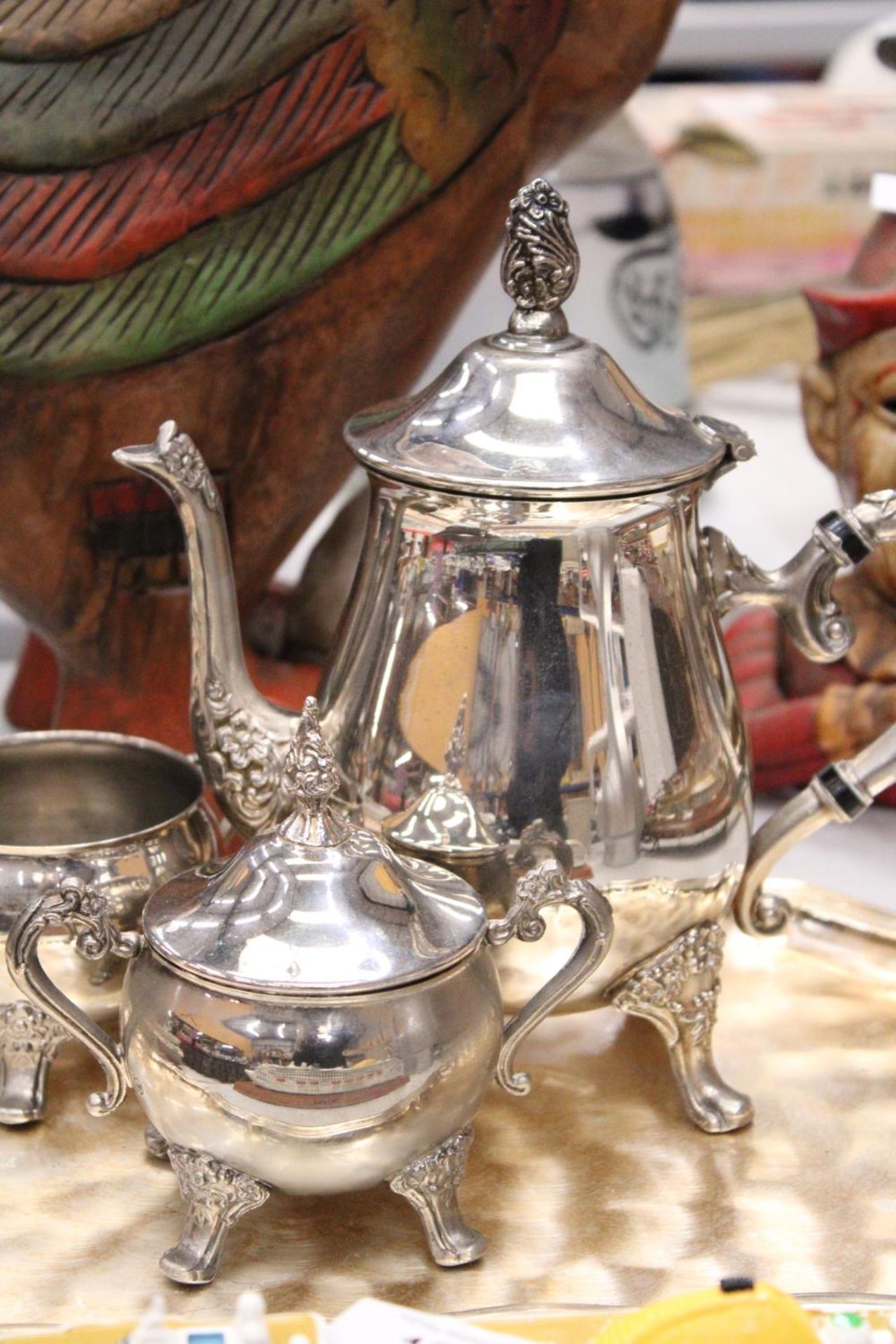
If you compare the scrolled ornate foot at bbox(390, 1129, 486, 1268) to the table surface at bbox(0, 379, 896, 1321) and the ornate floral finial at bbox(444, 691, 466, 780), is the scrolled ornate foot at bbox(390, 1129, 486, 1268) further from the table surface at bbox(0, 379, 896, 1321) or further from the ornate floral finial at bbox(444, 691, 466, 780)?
the ornate floral finial at bbox(444, 691, 466, 780)

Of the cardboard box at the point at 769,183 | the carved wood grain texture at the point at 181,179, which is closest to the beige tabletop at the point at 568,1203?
the carved wood grain texture at the point at 181,179

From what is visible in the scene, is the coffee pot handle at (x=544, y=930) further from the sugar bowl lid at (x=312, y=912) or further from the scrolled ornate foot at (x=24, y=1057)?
the scrolled ornate foot at (x=24, y=1057)

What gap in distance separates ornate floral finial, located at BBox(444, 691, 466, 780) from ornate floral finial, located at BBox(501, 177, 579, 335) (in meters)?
0.14

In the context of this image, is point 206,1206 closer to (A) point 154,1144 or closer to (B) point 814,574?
(A) point 154,1144

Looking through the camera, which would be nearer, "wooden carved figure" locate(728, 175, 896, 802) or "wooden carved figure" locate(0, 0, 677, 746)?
"wooden carved figure" locate(0, 0, 677, 746)

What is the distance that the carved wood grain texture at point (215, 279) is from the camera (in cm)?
84

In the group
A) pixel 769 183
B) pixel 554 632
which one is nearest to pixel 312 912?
pixel 554 632

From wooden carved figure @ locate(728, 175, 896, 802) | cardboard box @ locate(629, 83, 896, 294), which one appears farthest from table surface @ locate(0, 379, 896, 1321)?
cardboard box @ locate(629, 83, 896, 294)

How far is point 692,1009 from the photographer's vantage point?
700 millimetres

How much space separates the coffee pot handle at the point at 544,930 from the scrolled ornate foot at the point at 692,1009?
6cm

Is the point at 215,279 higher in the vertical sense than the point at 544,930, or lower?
higher

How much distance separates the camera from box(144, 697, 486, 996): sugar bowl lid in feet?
1.88

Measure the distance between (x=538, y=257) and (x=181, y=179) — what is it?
23 cm

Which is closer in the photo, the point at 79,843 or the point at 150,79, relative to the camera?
the point at 79,843
